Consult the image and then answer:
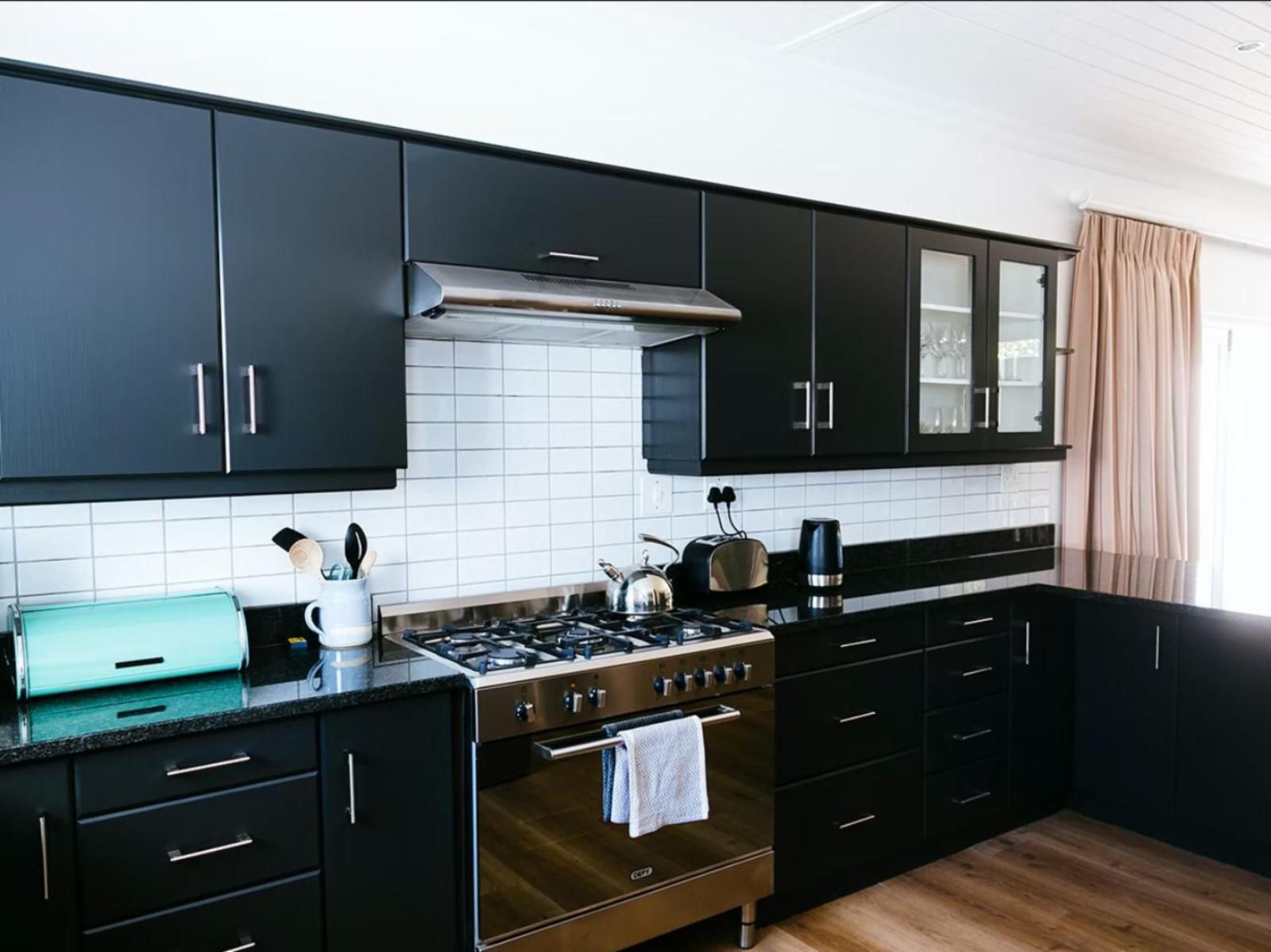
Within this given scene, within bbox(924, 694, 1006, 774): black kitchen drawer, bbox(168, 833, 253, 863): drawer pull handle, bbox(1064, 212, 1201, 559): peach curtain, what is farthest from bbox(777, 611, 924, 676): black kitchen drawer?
bbox(1064, 212, 1201, 559): peach curtain

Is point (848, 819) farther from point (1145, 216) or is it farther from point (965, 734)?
point (1145, 216)

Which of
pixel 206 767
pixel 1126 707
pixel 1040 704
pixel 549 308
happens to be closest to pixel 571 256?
pixel 549 308

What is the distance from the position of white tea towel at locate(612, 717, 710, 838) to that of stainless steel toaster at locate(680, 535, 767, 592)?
28.9 inches

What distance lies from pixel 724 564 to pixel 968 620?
844 mm

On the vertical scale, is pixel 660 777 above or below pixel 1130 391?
below

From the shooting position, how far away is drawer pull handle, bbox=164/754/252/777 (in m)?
1.83

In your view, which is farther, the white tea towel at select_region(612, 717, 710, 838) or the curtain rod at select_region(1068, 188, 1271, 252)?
the curtain rod at select_region(1068, 188, 1271, 252)

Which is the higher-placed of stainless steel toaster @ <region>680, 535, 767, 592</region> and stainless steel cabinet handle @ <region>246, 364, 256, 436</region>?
stainless steel cabinet handle @ <region>246, 364, 256, 436</region>

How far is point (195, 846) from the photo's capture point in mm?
1857

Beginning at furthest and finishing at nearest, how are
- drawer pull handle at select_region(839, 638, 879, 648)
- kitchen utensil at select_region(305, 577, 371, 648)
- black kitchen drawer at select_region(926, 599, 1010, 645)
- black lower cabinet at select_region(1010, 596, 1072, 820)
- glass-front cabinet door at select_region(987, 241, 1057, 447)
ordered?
1. glass-front cabinet door at select_region(987, 241, 1057, 447)
2. black lower cabinet at select_region(1010, 596, 1072, 820)
3. black kitchen drawer at select_region(926, 599, 1010, 645)
4. drawer pull handle at select_region(839, 638, 879, 648)
5. kitchen utensil at select_region(305, 577, 371, 648)

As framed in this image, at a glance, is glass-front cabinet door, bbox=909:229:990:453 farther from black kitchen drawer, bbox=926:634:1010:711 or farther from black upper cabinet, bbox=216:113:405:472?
black upper cabinet, bbox=216:113:405:472

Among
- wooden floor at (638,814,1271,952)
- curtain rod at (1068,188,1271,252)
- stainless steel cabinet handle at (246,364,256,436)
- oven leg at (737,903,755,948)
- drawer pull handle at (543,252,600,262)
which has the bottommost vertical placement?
wooden floor at (638,814,1271,952)

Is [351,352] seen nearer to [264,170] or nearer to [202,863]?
[264,170]

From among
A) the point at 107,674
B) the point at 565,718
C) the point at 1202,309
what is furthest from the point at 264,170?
the point at 1202,309
